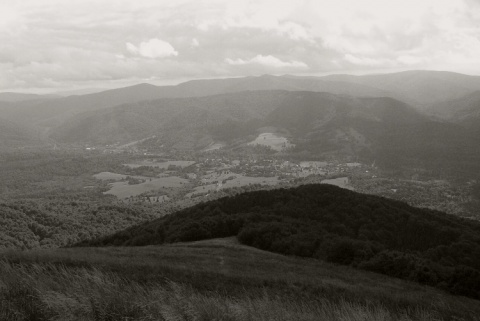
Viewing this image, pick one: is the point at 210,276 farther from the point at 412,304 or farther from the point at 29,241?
the point at 29,241

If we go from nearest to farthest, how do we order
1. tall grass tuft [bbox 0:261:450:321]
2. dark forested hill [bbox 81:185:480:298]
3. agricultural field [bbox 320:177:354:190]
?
tall grass tuft [bbox 0:261:450:321] < dark forested hill [bbox 81:185:480:298] < agricultural field [bbox 320:177:354:190]

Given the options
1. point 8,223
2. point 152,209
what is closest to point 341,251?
point 8,223

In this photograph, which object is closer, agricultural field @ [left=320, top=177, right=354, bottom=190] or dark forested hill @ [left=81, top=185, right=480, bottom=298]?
dark forested hill @ [left=81, top=185, right=480, bottom=298]

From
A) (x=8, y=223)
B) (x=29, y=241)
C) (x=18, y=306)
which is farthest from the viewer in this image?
(x=8, y=223)

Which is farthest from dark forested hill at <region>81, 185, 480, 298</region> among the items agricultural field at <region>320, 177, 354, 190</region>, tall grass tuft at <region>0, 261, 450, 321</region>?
agricultural field at <region>320, 177, 354, 190</region>

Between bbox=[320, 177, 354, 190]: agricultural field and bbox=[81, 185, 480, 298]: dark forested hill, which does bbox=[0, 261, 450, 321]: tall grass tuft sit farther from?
bbox=[320, 177, 354, 190]: agricultural field

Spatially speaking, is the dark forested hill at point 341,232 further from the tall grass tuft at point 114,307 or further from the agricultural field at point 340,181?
the agricultural field at point 340,181

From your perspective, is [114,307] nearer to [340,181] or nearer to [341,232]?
[341,232]

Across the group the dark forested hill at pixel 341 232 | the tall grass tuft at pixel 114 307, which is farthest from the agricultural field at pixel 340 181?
the tall grass tuft at pixel 114 307
